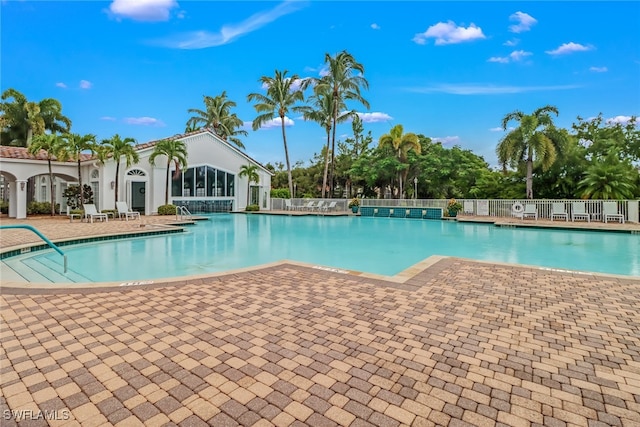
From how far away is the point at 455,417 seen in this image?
1972mm

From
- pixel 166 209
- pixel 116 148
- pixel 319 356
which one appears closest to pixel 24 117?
pixel 116 148

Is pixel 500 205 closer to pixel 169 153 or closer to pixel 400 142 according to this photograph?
pixel 400 142

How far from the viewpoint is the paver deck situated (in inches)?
79.8

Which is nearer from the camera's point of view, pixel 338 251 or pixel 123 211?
pixel 338 251

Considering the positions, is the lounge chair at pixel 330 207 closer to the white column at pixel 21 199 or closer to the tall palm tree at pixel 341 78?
the tall palm tree at pixel 341 78

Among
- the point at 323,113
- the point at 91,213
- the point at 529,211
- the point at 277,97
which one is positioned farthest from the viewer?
the point at 323,113

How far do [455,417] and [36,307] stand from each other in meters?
4.28

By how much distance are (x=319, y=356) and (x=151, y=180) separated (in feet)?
64.7

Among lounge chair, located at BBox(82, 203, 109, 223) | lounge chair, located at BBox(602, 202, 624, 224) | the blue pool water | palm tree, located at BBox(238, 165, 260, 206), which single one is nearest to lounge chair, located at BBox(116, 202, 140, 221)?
lounge chair, located at BBox(82, 203, 109, 223)

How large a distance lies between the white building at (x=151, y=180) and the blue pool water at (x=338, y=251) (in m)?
8.48

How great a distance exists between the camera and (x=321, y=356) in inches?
106

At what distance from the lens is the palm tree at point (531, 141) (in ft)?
60.3

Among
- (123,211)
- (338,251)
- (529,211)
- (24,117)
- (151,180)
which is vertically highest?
(24,117)

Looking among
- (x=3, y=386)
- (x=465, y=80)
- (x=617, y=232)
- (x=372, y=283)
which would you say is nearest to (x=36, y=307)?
(x=3, y=386)
